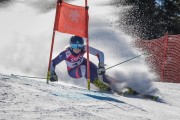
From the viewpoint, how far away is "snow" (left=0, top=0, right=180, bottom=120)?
4.48 m

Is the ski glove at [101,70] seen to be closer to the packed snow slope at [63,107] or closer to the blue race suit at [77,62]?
the blue race suit at [77,62]

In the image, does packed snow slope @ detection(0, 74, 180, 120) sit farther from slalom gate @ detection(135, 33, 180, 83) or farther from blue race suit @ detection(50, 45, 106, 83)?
slalom gate @ detection(135, 33, 180, 83)

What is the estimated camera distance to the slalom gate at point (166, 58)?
13781 millimetres

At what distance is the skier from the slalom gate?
6.31 metres

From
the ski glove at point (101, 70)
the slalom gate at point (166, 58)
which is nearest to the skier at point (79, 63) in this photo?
the ski glove at point (101, 70)

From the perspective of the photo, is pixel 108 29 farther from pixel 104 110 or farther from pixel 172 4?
pixel 172 4

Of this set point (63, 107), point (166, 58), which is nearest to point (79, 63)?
point (63, 107)

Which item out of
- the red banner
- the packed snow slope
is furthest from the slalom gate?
the packed snow slope

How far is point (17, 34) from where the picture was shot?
12.0 m

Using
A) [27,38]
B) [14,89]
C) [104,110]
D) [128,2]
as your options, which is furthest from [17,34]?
A: [128,2]

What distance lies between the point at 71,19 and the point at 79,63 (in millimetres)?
1360

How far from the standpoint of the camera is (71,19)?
6.88 meters

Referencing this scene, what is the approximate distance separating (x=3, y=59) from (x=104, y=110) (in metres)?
6.39

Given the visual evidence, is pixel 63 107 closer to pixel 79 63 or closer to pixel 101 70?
pixel 101 70
